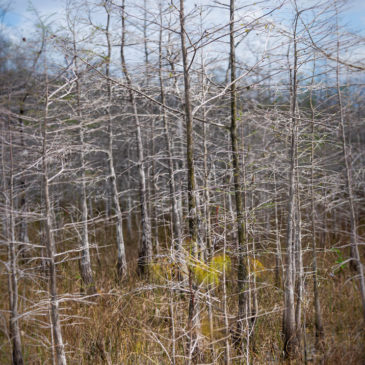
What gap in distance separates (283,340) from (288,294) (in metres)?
1.10

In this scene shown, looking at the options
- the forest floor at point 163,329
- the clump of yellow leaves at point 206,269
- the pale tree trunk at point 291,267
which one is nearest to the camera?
the clump of yellow leaves at point 206,269

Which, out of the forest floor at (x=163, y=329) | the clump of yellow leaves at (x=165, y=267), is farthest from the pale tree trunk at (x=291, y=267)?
the clump of yellow leaves at (x=165, y=267)

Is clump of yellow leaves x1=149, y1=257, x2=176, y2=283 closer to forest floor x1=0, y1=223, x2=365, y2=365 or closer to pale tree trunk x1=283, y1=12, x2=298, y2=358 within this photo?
forest floor x1=0, y1=223, x2=365, y2=365

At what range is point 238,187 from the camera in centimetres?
587

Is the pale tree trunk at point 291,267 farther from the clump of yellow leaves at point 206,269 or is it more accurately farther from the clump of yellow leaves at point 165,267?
the clump of yellow leaves at point 165,267

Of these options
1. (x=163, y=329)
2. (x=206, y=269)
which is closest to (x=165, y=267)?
(x=163, y=329)

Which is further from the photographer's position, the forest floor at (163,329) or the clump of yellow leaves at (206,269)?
the forest floor at (163,329)

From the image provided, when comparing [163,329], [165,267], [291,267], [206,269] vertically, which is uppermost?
[206,269]

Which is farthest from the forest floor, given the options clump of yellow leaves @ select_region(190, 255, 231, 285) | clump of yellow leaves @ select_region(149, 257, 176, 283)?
clump of yellow leaves @ select_region(190, 255, 231, 285)

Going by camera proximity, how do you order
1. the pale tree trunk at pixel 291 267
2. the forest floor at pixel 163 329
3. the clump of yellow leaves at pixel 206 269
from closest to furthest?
the clump of yellow leaves at pixel 206 269 → the forest floor at pixel 163 329 → the pale tree trunk at pixel 291 267

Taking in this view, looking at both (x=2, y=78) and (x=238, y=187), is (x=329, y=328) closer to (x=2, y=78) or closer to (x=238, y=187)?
(x=238, y=187)

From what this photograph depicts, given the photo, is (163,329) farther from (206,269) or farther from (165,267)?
(206,269)

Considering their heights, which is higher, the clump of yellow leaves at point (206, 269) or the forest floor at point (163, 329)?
the clump of yellow leaves at point (206, 269)

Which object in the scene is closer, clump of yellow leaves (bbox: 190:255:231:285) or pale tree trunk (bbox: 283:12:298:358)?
clump of yellow leaves (bbox: 190:255:231:285)
